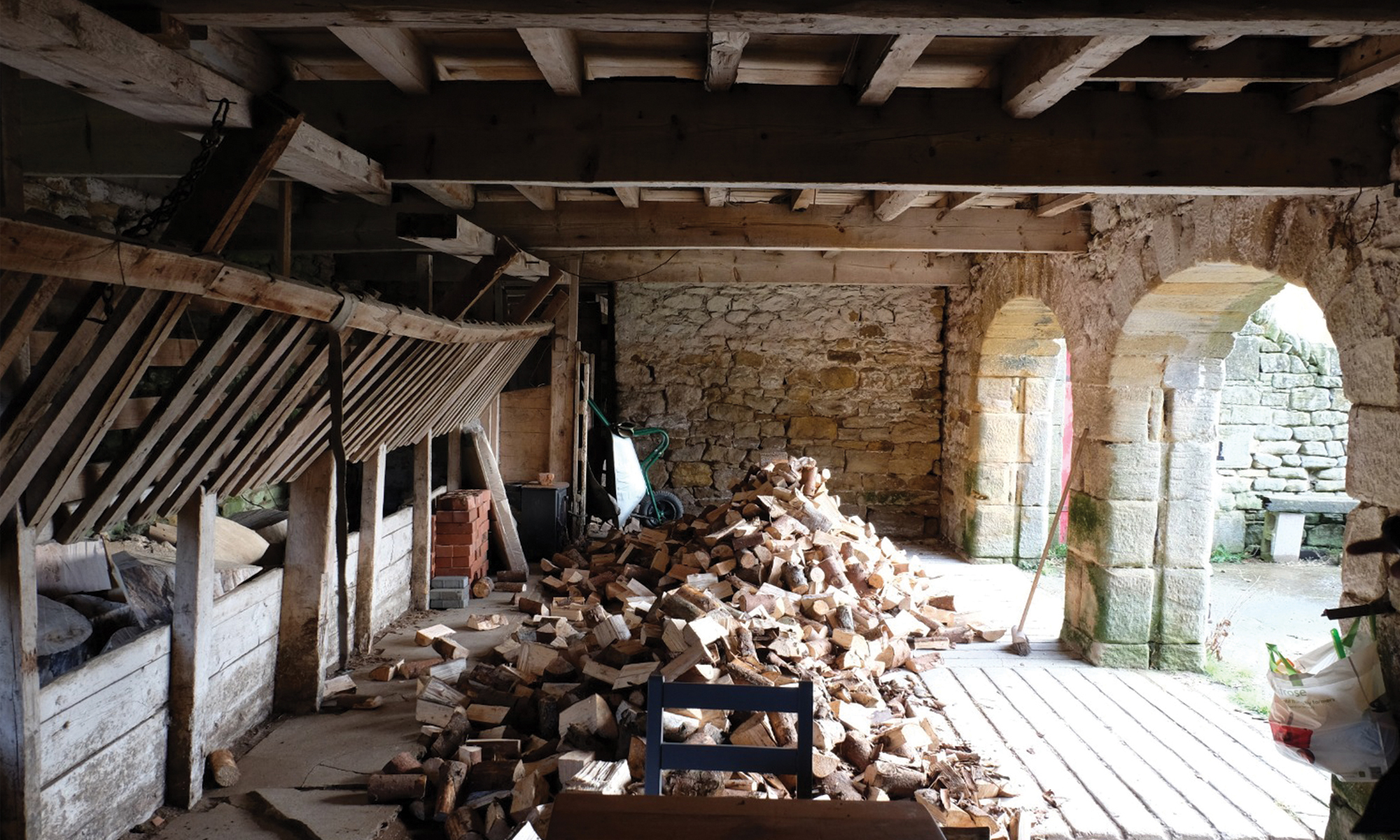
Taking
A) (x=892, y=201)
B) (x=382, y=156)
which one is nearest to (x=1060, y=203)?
(x=892, y=201)

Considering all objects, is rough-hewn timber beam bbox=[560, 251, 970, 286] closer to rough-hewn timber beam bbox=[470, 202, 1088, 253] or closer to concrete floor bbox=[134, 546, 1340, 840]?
rough-hewn timber beam bbox=[470, 202, 1088, 253]

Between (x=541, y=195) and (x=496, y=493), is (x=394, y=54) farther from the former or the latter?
(x=496, y=493)

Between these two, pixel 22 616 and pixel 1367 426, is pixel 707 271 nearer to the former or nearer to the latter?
pixel 1367 426

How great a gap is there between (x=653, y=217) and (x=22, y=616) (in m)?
3.18

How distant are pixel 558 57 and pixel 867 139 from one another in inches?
38.2

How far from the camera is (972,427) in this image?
674 cm

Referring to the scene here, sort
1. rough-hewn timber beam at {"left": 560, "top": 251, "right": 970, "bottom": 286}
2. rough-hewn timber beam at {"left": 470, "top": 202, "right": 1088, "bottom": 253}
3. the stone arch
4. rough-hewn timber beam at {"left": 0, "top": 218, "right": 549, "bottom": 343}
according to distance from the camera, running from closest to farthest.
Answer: rough-hewn timber beam at {"left": 0, "top": 218, "right": 549, "bottom": 343} → rough-hewn timber beam at {"left": 470, "top": 202, "right": 1088, "bottom": 253} → the stone arch → rough-hewn timber beam at {"left": 560, "top": 251, "right": 970, "bottom": 286}

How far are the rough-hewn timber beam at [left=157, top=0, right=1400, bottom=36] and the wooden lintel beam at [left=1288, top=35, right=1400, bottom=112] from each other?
1.76ft

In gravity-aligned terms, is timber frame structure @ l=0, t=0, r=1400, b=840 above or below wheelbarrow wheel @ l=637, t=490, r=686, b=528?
above

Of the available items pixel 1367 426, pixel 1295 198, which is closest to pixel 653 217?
pixel 1295 198

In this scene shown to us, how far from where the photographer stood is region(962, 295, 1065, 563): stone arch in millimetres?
6535

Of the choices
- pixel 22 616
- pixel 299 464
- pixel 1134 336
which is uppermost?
pixel 1134 336

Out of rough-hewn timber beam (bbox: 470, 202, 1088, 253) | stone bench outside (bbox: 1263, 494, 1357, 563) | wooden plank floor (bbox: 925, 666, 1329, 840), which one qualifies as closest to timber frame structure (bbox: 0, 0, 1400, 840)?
rough-hewn timber beam (bbox: 470, 202, 1088, 253)

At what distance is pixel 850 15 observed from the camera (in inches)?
63.0
